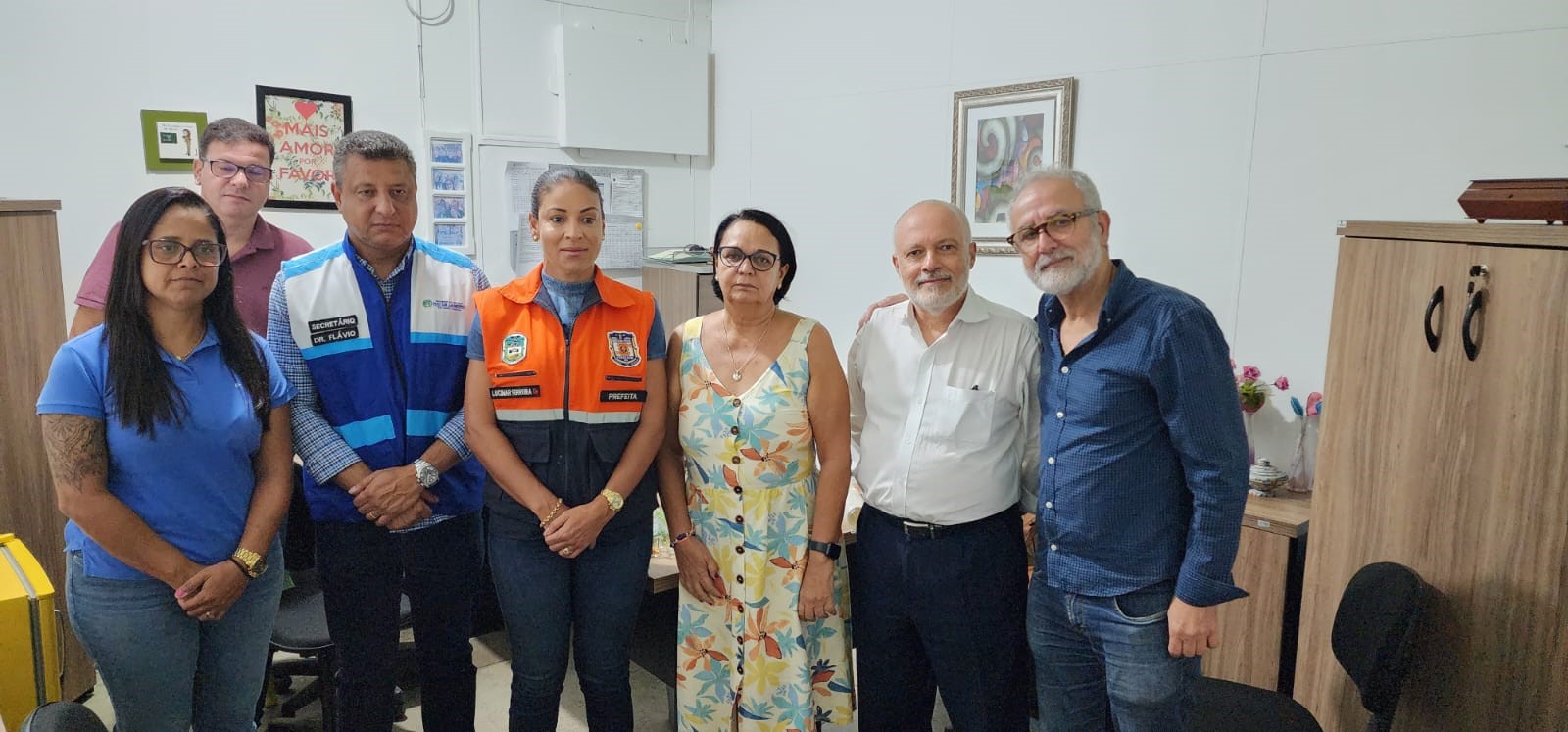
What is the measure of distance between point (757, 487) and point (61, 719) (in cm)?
124

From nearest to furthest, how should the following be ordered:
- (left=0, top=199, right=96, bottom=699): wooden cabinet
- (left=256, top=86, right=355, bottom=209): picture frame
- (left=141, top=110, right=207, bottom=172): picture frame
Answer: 1. (left=0, top=199, right=96, bottom=699): wooden cabinet
2. (left=141, top=110, right=207, bottom=172): picture frame
3. (left=256, top=86, right=355, bottom=209): picture frame

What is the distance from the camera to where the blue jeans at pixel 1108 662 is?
1.70 meters

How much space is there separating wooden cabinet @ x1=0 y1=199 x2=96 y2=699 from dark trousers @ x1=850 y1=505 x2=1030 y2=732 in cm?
202

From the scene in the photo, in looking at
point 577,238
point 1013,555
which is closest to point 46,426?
point 577,238

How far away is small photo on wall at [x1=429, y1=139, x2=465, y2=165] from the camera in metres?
4.23

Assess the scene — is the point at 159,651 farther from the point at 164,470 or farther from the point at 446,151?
the point at 446,151

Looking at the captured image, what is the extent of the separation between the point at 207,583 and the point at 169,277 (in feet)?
1.89

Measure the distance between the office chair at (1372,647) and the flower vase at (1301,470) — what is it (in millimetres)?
1108

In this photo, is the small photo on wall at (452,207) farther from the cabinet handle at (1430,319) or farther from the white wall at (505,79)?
the cabinet handle at (1430,319)

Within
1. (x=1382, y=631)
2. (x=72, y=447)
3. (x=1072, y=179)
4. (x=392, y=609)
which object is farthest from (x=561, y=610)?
(x=1382, y=631)

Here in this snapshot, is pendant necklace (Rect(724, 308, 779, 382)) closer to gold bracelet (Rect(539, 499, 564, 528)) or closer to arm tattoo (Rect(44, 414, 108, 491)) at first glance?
gold bracelet (Rect(539, 499, 564, 528))

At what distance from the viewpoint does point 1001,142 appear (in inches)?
145

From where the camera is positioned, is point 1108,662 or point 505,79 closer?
point 1108,662

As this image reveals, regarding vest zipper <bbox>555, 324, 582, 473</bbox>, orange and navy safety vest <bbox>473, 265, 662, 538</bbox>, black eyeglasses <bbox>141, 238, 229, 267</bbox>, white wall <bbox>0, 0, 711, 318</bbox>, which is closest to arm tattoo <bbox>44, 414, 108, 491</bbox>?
black eyeglasses <bbox>141, 238, 229, 267</bbox>
